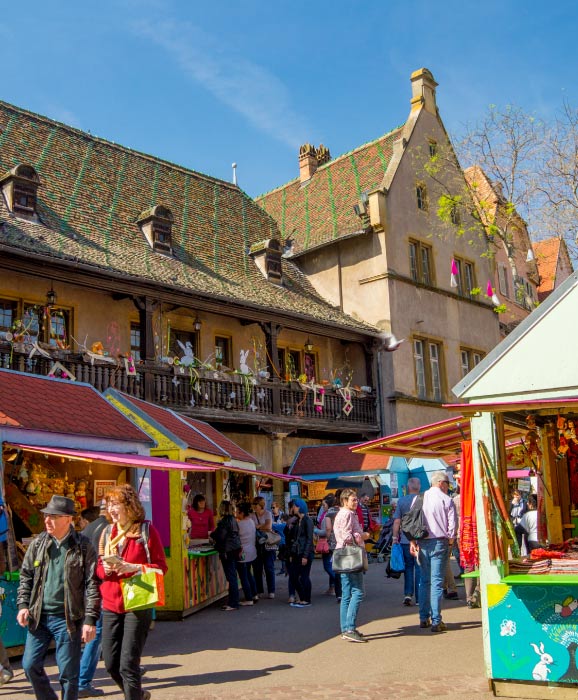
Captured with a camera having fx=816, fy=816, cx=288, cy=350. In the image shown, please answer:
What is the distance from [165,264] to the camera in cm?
2111

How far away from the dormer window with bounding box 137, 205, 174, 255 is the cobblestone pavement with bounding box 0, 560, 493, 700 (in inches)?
497

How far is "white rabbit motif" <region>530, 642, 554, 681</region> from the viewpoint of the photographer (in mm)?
6473

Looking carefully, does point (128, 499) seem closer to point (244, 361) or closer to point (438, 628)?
point (438, 628)

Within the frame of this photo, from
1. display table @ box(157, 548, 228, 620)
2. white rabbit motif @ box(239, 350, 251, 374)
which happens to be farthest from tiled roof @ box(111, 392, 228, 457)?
white rabbit motif @ box(239, 350, 251, 374)

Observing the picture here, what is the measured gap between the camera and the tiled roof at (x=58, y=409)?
934cm

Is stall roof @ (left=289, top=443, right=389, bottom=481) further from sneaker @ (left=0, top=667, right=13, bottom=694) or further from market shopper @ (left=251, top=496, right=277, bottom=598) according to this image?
sneaker @ (left=0, top=667, right=13, bottom=694)

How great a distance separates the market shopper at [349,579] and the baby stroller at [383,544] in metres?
5.06

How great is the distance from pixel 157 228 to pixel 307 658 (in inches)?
625

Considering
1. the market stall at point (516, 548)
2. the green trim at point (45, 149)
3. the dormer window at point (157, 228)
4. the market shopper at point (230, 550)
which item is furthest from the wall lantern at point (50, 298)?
the market stall at point (516, 548)

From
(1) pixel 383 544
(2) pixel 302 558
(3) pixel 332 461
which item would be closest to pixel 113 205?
(3) pixel 332 461

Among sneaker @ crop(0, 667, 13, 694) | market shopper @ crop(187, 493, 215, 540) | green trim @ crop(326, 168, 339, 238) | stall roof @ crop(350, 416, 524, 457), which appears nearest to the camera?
sneaker @ crop(0, 667, 13, 694)

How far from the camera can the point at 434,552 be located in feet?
30.8

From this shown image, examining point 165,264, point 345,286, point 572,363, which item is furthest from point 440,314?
point 572,363

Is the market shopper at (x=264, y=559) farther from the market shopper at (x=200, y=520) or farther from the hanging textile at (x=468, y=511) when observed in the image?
the hanging textile at (x=468, y=511)
